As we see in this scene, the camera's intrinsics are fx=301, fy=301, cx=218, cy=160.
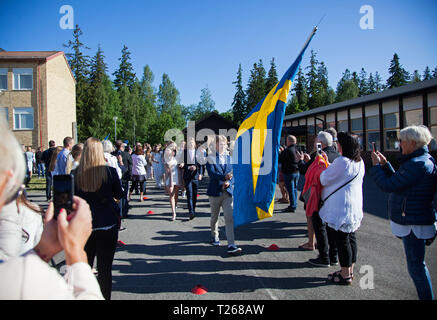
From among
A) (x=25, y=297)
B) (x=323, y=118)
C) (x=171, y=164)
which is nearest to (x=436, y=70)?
(x=323, y=118)

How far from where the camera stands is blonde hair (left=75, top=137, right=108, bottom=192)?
3.33 m

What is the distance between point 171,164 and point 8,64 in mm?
26228

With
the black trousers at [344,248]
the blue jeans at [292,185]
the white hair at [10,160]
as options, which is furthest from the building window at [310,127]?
the white hair at [10,160]

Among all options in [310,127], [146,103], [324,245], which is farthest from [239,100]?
[324,245]

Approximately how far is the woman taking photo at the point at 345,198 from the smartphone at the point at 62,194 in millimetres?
3429

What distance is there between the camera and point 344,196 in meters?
4.15

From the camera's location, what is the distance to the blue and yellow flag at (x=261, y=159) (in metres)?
4.88

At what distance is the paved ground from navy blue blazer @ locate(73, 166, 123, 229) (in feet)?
3.89

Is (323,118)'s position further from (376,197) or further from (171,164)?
(171,164)

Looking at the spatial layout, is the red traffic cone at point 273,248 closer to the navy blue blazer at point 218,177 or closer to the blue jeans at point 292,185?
the navy blue blazer at point 218,177

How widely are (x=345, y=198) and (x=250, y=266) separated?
6.24ft

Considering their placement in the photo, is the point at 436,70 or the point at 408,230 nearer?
the point at 408,230

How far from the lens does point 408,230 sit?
321cm

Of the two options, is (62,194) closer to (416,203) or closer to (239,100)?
(416,203)
